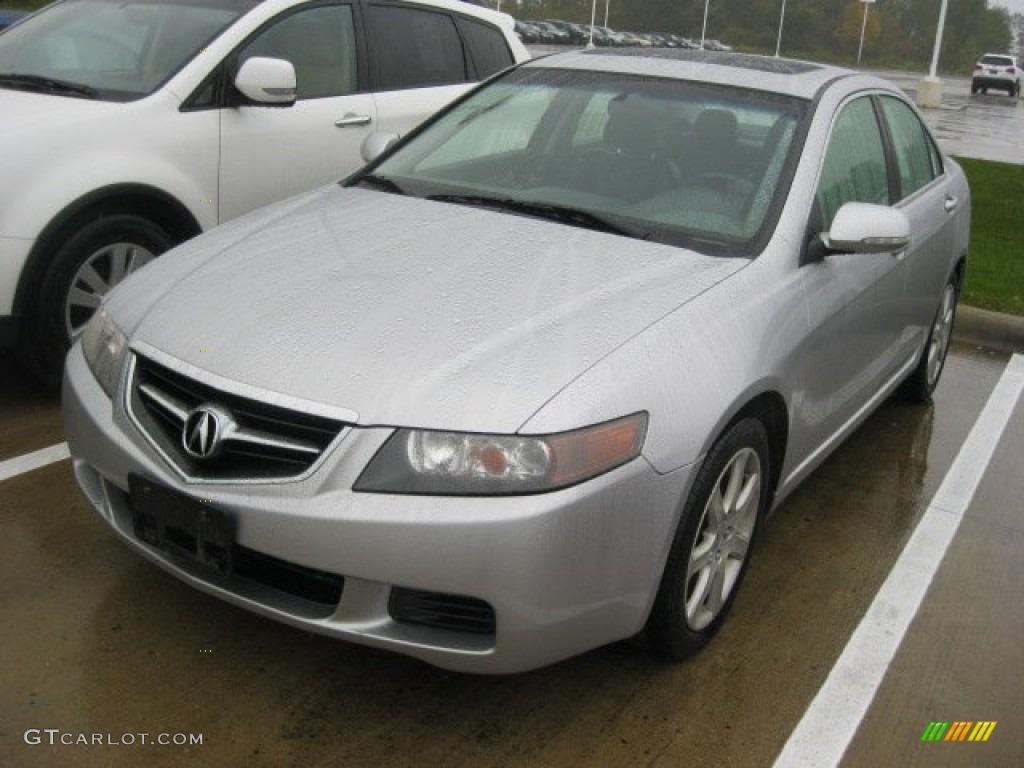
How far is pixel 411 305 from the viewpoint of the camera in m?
3.00

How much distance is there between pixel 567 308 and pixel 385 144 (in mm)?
1764

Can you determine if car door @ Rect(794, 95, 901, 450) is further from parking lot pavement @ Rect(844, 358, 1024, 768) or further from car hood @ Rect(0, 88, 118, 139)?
car hood @ Rect(0, 88, 118, 139)

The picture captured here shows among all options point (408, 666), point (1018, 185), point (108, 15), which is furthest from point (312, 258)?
point (1018, 185)

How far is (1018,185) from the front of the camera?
13125 millimetres

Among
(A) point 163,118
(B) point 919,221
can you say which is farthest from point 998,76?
(A) point 163,118

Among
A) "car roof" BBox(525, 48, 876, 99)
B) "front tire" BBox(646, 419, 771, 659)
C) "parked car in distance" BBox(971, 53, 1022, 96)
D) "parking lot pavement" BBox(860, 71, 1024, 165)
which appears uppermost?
"car roof" BBox(525, 48, 876, 99)

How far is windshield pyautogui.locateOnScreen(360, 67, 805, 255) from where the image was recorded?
143 inches

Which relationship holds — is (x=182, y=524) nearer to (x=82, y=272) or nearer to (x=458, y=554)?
(x=458, y=554)

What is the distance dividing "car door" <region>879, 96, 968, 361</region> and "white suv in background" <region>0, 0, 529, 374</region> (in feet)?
8.32

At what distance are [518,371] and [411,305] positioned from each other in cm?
45

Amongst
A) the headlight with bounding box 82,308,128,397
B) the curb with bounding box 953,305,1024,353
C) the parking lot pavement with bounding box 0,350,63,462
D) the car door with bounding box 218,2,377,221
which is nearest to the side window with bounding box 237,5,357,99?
the car door with bounding box 218,2,377,221

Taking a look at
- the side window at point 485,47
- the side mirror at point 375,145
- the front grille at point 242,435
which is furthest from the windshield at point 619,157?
the side window at point 485,47

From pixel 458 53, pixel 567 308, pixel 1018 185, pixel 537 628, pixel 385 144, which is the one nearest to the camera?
pixel 537 628

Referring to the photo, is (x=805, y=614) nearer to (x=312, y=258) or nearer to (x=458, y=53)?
(x=312, y=258)
